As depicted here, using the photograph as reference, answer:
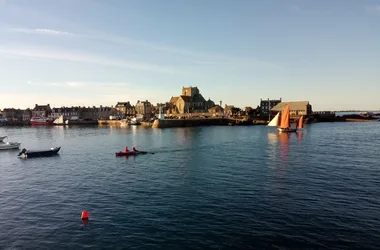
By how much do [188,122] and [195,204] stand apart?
14461 cm

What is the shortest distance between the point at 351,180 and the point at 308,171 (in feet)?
21.9

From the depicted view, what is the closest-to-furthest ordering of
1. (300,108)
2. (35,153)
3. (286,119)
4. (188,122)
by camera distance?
(35,153) → (286,119) → (188,122) → (300,108)

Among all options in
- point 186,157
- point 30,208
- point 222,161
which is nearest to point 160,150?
point 186,157

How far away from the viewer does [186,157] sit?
58188 mm

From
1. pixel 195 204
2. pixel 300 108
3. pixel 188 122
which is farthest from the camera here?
pixel 300 108

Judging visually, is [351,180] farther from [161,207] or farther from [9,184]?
[9,184]

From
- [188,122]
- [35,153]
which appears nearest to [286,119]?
[188,122]

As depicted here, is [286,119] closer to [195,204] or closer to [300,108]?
[300,108]

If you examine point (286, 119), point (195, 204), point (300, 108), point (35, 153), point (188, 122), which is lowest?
point (195, 204)

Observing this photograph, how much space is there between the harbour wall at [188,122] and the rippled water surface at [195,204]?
369ft

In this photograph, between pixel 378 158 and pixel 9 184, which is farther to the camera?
pixel 378 158

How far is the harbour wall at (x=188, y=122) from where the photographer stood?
165 meters

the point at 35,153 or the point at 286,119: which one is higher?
the point at 286,119

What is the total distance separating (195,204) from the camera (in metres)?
29.1
